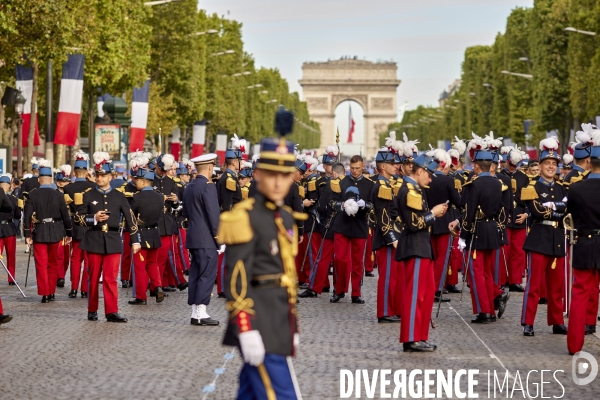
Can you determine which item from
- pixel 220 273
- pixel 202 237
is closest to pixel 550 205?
pixel 202 237

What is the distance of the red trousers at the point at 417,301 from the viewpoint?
1252 cm

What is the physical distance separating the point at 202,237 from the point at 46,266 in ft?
13.1

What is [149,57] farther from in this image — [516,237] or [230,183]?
[230,183]

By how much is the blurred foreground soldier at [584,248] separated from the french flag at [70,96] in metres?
22.8

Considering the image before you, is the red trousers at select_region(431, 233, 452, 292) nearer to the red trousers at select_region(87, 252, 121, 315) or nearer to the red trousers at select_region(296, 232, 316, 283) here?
the red trousers at select_region(296, 232, 316, 283)

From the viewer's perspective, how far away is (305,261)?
2108 centimetres

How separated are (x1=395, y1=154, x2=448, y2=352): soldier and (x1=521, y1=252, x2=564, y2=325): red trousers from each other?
5.45 feet

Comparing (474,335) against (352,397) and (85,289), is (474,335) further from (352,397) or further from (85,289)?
(85,289)

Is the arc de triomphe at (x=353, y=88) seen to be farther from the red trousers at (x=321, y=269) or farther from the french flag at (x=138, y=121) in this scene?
the red trousers at (x=321, y=269)

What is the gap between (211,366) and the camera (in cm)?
1178

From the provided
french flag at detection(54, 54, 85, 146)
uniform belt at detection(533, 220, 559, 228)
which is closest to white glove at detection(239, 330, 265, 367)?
uniform belt at detection(533, 220, 559, 228)

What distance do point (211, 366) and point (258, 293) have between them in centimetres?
444

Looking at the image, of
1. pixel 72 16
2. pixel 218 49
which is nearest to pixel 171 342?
pixel 72 16

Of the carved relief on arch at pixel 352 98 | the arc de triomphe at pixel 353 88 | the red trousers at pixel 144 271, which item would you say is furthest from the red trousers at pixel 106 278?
the carved relief on arch at pixel 352 98
